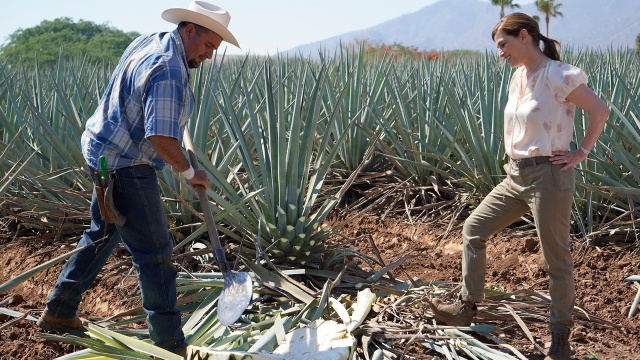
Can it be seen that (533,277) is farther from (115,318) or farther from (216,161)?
(115,318)

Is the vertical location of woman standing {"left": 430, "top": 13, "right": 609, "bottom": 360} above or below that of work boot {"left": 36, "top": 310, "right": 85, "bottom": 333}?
above

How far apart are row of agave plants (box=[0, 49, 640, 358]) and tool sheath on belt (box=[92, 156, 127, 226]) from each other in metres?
0.28

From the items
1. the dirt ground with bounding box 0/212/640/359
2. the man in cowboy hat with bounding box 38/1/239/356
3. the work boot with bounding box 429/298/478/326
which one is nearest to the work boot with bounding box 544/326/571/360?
the dirt ground with bounding box 0/212/640/359

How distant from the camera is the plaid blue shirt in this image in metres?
2.57

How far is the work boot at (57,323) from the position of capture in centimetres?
310

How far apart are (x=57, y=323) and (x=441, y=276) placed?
2025mm

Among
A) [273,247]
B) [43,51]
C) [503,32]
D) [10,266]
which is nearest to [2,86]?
[10,266]

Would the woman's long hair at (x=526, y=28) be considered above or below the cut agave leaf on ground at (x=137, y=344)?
above

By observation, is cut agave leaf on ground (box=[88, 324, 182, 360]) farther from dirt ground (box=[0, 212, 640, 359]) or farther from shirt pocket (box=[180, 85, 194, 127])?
shirt pocket (box=[180, 85, 194, 127])

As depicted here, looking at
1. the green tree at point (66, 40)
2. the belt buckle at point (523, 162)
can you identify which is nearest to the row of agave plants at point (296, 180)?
the belt buckle at point (523, 162)

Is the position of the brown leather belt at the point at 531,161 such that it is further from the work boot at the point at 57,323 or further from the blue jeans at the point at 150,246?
the work boot at the point at 57,323

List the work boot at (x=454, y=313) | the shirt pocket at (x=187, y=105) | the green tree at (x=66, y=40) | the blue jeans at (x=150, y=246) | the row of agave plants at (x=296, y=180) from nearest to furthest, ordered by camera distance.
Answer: the shirt pocket at (x=187, y=105) < the blue jeans at (x=150, y=246) < the work boot at (x=454, y=313) < the row of agave plants at (x=296, y=180) < the green tree at (x=66, y=40)

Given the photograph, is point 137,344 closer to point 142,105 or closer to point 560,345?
point 142,105

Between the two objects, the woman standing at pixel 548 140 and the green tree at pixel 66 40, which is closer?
the woman standing at pixel 548 140
